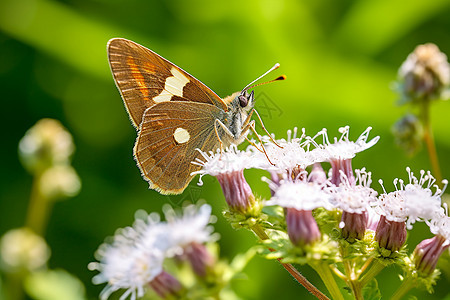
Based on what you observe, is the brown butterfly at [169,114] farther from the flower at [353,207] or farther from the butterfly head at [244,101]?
the flower at [353,207]

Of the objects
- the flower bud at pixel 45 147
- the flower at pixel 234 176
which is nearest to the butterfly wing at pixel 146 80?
the flower at pixel 234 176

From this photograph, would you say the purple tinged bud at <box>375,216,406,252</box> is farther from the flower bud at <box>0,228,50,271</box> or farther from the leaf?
the flower bud at <box>0,228,50,271</box>

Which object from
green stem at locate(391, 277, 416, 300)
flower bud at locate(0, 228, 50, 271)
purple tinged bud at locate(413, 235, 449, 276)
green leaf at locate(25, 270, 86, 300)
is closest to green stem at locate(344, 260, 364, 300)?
green stem at locate(391, 277, 416, 300)

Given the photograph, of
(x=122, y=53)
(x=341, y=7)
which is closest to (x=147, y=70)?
(x=122, y=53)

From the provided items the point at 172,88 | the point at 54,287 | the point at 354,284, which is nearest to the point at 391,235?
the point at 354,284

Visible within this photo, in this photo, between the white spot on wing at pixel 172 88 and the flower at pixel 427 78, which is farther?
the flower at pixel 427 78

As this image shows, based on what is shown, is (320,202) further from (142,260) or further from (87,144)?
(87,144)

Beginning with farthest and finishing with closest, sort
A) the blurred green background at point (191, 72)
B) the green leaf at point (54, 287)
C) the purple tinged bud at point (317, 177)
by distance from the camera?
the blurred green background at point (191, 72)
the green leaf at point (54, 287)
the purple tinged bud at point (317, 177)
